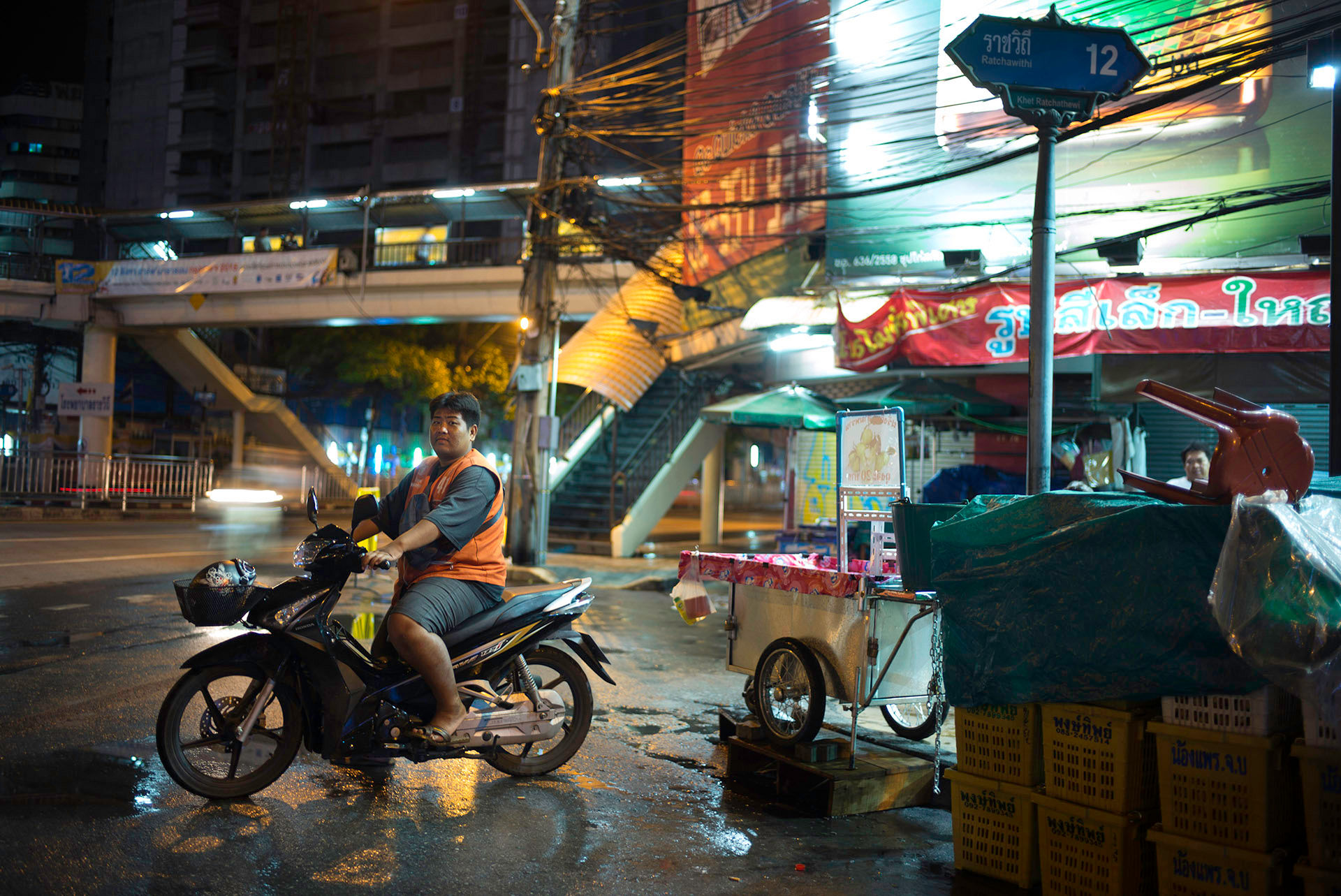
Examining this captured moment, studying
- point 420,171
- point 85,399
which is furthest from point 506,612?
point 420,171

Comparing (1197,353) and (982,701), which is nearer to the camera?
(982,701)

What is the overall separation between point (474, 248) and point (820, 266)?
910 inches

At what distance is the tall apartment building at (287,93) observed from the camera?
48.2 meters

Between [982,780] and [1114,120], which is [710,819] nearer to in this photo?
[982,780]

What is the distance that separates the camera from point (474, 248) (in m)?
36.3

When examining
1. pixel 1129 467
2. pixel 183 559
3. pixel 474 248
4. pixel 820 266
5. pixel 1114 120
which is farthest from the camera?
pixel 474 248

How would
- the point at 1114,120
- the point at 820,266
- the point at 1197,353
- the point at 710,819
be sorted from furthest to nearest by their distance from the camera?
1. the point at 820,266
2. the point at 1197,353
3. the point at 1114,120
4. the point at 710,819

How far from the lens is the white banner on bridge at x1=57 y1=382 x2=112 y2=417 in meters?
27.5

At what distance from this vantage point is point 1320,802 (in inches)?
135

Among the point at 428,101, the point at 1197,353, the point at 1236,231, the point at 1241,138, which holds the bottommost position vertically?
the point at 1197,353

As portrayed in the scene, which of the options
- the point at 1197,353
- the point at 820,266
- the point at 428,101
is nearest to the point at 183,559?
the point at 820,266

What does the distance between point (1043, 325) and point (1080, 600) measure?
2.65m

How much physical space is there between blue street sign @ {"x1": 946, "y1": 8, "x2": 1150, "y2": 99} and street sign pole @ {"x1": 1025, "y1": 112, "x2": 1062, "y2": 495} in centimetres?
27

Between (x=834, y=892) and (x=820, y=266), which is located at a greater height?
(x=820, y=266)
